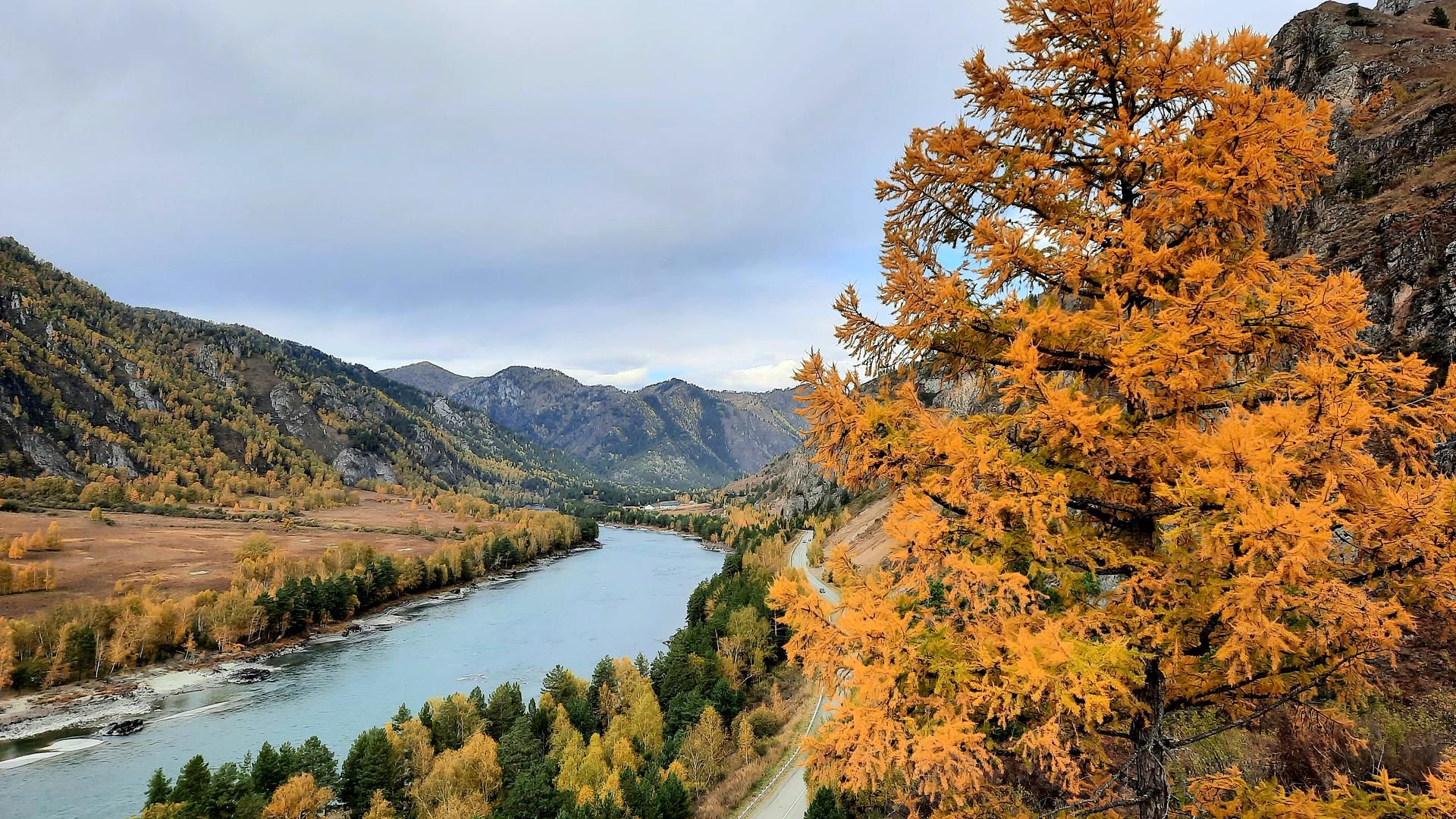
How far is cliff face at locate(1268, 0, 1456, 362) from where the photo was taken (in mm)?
14242

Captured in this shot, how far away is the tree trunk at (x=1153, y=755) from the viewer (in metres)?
5.29

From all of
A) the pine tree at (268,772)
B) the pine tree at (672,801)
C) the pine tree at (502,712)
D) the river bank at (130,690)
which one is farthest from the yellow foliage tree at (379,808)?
the river bank at (130,690)

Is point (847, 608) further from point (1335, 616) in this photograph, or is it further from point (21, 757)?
point (21, 757)

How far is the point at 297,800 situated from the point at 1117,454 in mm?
38636

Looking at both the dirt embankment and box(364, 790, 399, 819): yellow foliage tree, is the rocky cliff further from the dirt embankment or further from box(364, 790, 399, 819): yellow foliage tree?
the dirt embankment

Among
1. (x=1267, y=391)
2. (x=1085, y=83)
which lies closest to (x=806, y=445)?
(x=1267, y=391)

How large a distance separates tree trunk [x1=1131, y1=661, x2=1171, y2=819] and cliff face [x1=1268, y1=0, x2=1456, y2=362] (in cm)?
940

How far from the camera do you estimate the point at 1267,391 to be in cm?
537

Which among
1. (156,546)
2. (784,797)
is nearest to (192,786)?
(784,797)

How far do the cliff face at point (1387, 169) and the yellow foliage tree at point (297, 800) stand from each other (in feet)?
141

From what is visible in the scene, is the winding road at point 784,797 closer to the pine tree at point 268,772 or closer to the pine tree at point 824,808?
the pine tree at point 824,808

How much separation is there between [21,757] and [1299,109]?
68567mm

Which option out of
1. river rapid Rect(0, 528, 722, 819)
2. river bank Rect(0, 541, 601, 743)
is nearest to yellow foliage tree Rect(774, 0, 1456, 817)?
river rapid Rect(0, 528, 722, 819)

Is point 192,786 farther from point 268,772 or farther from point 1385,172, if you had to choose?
point 1385,172
